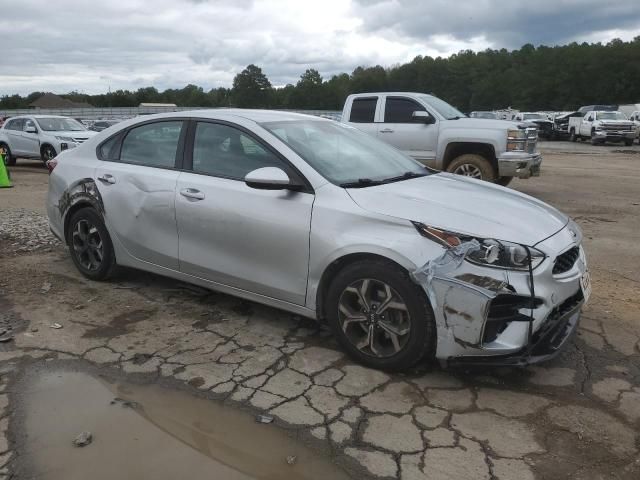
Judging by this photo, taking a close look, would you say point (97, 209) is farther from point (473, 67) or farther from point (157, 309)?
point (473, 67)

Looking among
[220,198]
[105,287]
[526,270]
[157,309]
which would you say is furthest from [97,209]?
[526,270]

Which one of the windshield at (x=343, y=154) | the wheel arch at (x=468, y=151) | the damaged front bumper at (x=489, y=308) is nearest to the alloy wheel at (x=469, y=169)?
the wheel arch at (x=468, y=151)

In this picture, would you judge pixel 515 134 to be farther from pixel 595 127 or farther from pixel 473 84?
pixel 473 84

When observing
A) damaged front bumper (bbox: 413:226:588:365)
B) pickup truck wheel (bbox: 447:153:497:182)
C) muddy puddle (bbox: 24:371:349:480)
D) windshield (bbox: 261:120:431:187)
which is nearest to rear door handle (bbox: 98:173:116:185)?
windshield (bbox: 261:120:431:187)

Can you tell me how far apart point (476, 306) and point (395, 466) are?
3.11ft

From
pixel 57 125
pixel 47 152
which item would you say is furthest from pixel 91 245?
pixel 57 125

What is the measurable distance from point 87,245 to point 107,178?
696 millimetres

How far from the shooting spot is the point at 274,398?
310 cm

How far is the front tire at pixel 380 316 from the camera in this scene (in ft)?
10.2

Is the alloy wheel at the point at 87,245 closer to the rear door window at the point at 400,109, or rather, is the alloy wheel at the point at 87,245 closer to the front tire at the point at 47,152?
the rear door window at the point at 400,109

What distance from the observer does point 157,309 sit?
442cm

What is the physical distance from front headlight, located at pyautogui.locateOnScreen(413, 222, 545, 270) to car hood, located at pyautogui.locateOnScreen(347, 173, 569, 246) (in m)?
0.04

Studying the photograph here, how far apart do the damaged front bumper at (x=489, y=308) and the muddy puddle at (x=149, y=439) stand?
1014mm

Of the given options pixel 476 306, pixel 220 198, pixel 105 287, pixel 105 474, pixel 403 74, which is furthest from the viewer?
pixel 403 74
